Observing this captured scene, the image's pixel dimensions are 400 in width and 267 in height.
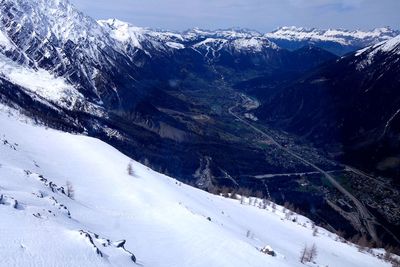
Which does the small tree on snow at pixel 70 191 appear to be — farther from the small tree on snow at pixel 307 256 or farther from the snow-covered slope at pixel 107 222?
the small tree on snow at pixel 307 256

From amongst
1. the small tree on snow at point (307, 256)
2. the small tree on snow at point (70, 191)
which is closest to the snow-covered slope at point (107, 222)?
the small tree on snow at point (70, 191)

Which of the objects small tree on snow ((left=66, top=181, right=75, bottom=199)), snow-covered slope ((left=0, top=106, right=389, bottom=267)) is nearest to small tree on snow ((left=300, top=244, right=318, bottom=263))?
snow-covered slope ((left=0, top=106, right=389, bottom=267))

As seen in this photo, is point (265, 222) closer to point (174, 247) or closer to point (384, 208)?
point (174, 247)

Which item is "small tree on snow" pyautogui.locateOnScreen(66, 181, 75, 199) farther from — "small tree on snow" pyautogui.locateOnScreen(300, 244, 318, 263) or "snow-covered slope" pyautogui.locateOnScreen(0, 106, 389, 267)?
"small tree on snow" pyautogui.locateOnScreen(300, 244, 318, 263)

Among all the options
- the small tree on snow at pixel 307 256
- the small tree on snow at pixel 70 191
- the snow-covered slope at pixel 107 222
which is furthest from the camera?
the small tree on snow at pixel 307 256

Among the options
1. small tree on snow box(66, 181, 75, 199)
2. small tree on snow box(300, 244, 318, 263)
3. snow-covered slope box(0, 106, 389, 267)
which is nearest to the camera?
snow-covered slope box(0, 106, 389, 267)

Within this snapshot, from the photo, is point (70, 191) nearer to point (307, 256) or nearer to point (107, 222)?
point (107, 222)

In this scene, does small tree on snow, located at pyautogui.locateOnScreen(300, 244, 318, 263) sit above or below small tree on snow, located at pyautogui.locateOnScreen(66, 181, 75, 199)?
below

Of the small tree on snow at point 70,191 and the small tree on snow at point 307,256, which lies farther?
the small tree on snow at point 307,256

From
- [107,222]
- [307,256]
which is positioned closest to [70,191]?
[107,222]
